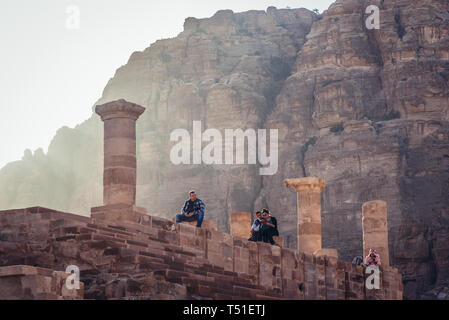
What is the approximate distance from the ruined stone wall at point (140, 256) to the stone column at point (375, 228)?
8.97 meters

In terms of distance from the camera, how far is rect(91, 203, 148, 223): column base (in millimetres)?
19266

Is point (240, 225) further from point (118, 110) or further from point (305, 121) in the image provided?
point (305, 121)

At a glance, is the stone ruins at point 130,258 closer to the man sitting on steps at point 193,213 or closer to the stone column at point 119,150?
the stone column at point 119,150

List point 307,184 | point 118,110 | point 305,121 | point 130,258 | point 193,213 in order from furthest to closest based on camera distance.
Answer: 1. point 305,121
2. point 307,184
3. point 193,213
4. point 118,110
5. point 130,258

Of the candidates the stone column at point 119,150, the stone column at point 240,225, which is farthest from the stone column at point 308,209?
the stone column at point 119,150

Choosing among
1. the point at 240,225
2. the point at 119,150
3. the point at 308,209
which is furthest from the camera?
the point at 240,225

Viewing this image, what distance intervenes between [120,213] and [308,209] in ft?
38.2

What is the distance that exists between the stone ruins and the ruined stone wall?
0.02m

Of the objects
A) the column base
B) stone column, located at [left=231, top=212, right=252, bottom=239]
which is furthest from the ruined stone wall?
stone column, located at [left=231, top=212, right=252, bottom=239]

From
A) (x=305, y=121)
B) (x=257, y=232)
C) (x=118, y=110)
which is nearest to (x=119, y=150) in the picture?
(x=118, y=110)

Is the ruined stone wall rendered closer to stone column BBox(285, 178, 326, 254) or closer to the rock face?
stone column BBox(285, 178, 326, 254)

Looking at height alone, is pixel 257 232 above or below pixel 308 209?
below

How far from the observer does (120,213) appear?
63.8 feet

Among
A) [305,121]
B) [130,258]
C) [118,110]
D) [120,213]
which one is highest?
[305,121]
